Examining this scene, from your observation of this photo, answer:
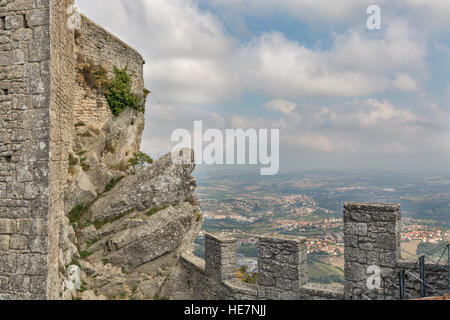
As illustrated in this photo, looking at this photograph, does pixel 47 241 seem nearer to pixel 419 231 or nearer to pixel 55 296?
pixel 55 296

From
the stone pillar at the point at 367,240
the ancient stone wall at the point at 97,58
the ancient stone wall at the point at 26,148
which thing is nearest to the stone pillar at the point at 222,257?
the stone pillar at the point at 367,240

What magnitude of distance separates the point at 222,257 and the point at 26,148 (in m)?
5.23

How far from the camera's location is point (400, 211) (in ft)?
20.2

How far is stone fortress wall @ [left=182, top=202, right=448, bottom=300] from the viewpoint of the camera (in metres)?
6.07

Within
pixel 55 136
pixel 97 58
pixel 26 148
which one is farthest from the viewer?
pixel 97 58

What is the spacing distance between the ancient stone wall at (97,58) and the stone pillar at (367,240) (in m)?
9.71

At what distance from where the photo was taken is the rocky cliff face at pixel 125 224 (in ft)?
30.0

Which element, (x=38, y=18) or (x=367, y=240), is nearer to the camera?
(x=367, y=240)

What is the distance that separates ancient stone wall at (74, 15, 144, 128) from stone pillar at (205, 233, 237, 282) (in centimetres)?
685

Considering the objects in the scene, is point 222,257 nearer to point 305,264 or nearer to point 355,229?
point 305,264

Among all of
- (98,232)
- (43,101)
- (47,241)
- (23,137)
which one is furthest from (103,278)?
(43,101)

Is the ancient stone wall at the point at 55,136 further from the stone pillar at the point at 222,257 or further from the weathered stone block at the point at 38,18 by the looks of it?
the stone pillar at the point at 222,257

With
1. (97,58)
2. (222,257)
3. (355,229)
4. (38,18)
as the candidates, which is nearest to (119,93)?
(97,58)

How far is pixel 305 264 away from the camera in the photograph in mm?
7277
